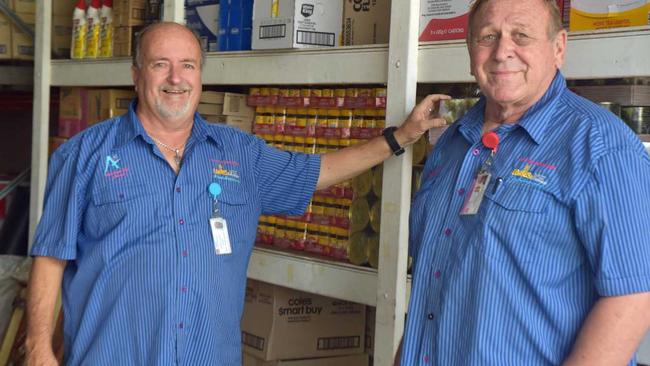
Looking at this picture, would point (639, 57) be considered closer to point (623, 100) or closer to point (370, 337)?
point (623, 100)

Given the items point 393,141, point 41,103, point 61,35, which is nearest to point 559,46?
point 393,141

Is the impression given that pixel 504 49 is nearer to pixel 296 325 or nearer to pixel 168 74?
pixel 168 74

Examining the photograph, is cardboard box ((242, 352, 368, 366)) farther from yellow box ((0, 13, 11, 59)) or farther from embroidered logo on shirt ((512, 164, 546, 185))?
yellow box ((0, 13, 11, 59))

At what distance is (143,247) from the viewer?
8.61ft

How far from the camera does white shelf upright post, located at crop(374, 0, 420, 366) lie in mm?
3092

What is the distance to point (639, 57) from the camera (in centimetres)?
251

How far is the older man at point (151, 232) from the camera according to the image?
2.61 m

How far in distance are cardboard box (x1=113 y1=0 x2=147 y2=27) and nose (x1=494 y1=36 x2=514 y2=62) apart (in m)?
2.94

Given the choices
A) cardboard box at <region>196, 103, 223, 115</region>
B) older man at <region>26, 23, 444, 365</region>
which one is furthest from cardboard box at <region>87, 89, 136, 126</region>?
older man at <region>26, 23, 444, 365</region>

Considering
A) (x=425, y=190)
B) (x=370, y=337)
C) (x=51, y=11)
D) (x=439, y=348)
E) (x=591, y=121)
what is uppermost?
→ (x=51, y=11)

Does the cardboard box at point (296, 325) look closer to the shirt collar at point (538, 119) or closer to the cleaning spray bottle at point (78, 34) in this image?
the cleaning spray bottle at point (78, 34)

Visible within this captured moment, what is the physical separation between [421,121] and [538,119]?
3.48 feet

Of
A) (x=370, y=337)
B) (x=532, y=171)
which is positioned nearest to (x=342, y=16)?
(x=370, y=337)

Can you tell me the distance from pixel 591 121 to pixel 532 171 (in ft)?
0.50
